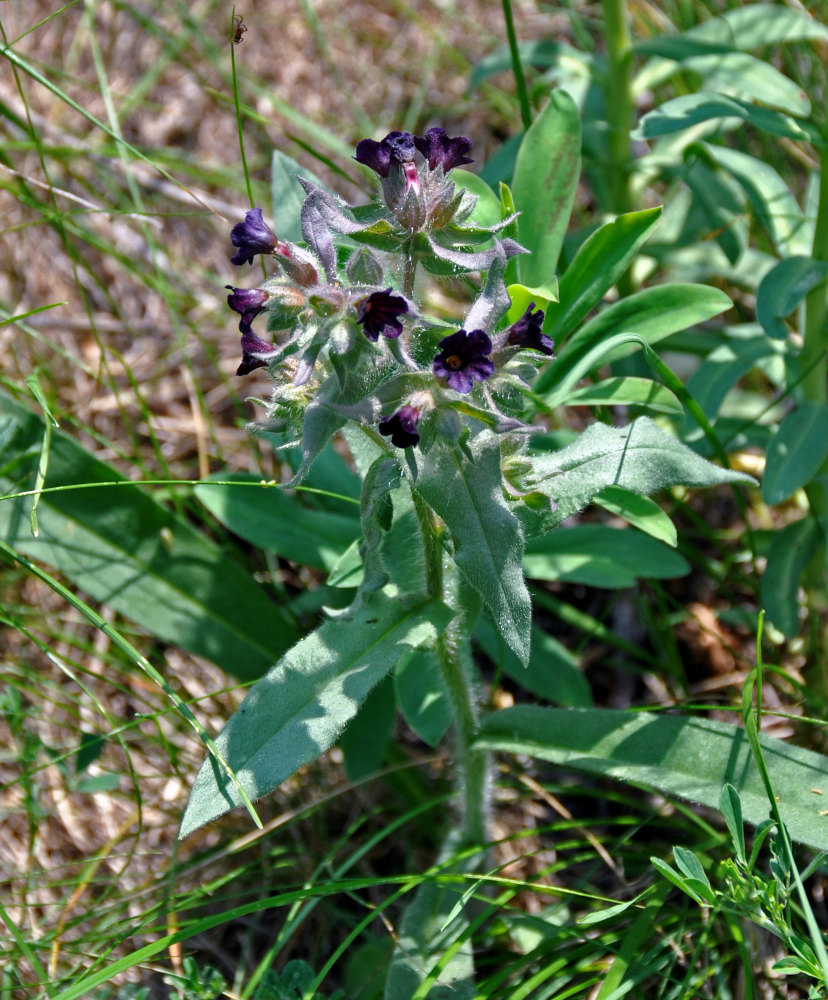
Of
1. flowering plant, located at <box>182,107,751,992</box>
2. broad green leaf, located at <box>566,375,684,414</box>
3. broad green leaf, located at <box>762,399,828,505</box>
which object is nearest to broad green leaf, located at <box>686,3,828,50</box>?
broad green leaf, located at <box>762,399,828,505</box>

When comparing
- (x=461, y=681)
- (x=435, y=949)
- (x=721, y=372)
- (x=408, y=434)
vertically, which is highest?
(x=408, y=434)

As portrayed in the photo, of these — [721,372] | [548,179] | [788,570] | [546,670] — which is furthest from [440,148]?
[788,570]

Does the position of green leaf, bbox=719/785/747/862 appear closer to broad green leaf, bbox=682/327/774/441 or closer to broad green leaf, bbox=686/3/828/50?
broad green leaf, bbox=682/327/774/441

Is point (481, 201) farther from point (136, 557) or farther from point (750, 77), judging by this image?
point (136, 557)

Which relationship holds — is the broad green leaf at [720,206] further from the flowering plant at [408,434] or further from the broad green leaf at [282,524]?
the broad green leaf at [282,524]

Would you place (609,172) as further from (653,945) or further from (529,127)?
(653,945)

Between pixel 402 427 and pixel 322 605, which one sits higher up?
pixel 402 427

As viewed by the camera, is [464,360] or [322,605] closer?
[464,360]

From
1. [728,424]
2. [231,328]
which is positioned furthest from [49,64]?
[728,424]

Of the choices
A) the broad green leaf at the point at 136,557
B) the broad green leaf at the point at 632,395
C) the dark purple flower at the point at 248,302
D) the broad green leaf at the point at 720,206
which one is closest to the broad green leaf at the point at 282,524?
the broad green leaf at the point at 136,557
